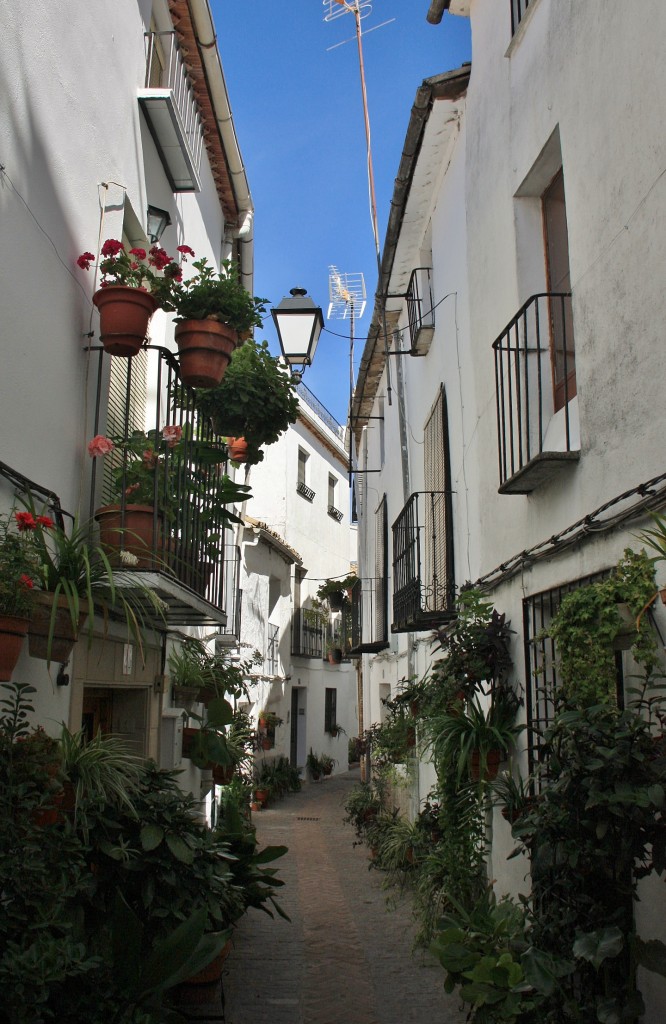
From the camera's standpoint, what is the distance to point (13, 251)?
4824 mm

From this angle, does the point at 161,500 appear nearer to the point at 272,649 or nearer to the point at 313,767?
the point at 272,649

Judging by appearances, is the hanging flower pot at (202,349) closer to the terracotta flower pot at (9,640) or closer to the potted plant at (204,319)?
the potted plant at (204,319)

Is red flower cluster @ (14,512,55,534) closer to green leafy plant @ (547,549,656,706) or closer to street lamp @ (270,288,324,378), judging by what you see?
green leafy plant @ (547,549,656,706)

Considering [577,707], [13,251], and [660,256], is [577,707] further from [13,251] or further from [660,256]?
[13,251]

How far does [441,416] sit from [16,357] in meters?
5.25

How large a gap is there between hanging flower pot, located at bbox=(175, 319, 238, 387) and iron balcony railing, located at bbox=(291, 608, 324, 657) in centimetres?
1716

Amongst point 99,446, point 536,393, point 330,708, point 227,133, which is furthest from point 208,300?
point 330,708

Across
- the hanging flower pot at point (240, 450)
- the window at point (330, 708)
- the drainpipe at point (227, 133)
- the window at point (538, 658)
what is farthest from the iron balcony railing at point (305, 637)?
the window at point (538, 658)

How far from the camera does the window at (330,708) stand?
87.2 feet

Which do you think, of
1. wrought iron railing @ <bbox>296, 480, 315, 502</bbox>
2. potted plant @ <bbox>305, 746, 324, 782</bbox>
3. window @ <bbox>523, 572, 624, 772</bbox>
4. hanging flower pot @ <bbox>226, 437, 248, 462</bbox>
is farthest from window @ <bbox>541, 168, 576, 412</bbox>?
potted plant @ <bbox>305, 746, 324, 782</bbox>

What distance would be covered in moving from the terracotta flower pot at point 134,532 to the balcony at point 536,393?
2.21 metres

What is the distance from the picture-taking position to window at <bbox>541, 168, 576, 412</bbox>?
5.93 meters

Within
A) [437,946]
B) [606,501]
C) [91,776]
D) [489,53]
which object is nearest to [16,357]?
[91,776]

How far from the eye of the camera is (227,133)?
1066 cm
